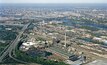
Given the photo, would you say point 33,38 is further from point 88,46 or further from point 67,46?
point 88,46

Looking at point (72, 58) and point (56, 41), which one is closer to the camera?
point (72, 58)

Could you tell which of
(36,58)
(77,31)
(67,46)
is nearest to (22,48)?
(36,58)

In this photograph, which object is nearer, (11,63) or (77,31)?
(11,63)

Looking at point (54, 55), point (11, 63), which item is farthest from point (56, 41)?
point (11, 63)

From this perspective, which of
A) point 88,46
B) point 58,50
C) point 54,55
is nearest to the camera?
point 54,55

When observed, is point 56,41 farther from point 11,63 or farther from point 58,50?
point 11,63

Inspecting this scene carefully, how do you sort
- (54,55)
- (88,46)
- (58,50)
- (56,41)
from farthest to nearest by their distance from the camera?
(56,41), (88,46), (58,50), (54,55)

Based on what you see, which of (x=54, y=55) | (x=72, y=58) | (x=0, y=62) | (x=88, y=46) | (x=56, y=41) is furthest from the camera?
(x=56, y=41)

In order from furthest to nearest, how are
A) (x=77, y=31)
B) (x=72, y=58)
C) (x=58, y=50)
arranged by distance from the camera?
(x=77, y=31)
(x=58, y=50)
(x=72, y=58)

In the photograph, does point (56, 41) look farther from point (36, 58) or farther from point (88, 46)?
point (36, 58)
